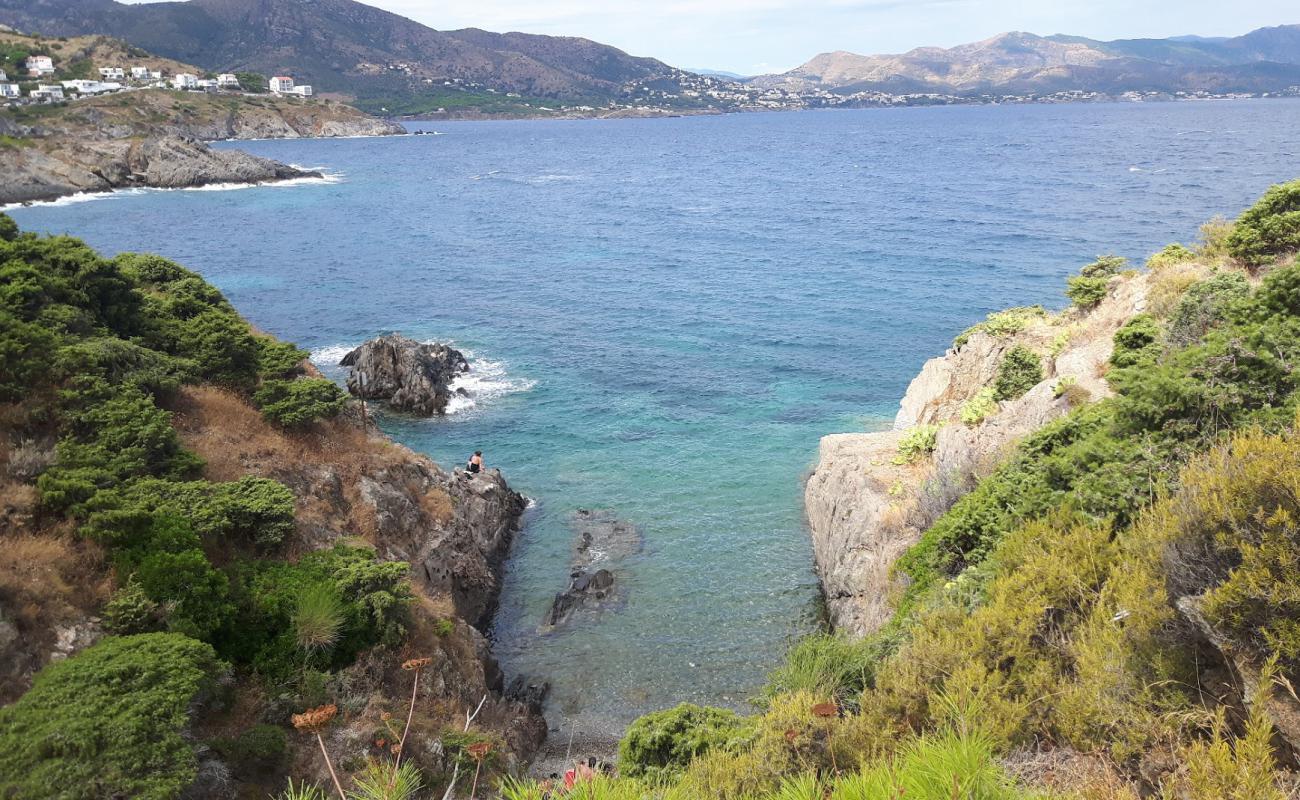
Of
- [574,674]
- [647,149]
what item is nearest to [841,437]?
[574,674]

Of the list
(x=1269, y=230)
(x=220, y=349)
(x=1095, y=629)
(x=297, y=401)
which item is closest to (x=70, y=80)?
(x=220, y=349)

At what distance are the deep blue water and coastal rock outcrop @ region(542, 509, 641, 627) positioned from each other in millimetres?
574

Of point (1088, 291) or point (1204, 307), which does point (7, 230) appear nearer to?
point (1204, 307)

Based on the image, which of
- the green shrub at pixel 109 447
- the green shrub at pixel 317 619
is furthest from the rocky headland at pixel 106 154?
the green shrub at pixel 317 619

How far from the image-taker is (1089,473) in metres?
13.9

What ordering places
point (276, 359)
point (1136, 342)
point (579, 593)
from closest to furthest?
point (1136, 342), point (579, 593), point (276, 359)

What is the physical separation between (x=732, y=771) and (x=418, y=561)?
1325 cm

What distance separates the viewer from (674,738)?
13.3m

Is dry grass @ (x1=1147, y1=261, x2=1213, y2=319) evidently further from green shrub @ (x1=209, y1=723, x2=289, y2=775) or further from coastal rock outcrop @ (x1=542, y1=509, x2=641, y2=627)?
green shrub @ (x1=209, y1=723, x2=289, y2=775)

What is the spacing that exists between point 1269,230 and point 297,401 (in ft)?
90.7

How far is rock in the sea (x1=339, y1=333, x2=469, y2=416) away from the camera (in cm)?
3762

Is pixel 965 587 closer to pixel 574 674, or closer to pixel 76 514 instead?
pixel 574 674

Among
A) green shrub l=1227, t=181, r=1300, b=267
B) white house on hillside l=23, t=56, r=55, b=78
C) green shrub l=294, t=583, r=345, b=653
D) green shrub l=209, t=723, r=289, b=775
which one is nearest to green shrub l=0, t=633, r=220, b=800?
green shrub l=209, t=723, r=289, b=775

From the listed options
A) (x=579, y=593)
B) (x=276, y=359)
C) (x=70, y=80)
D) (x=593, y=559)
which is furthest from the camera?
(x=70, y=80)
